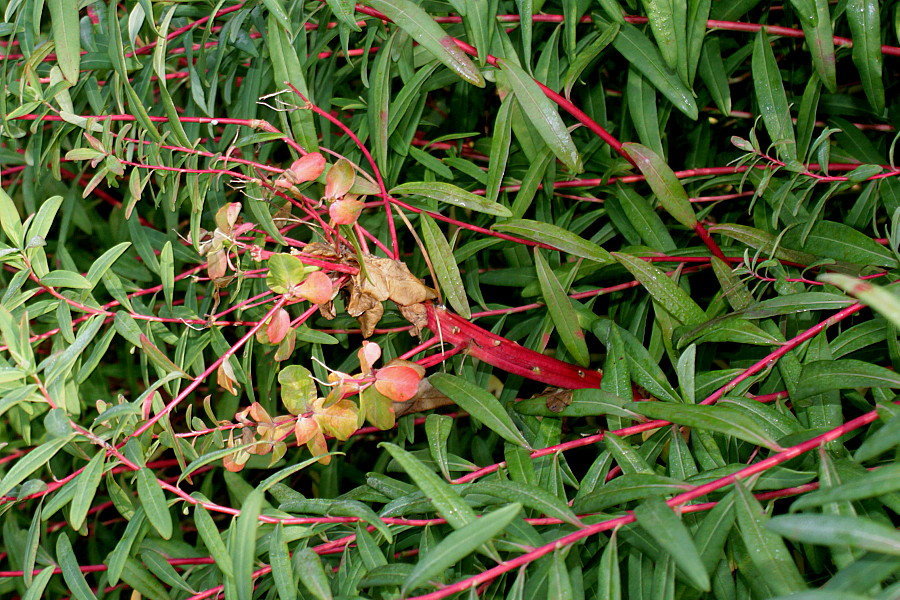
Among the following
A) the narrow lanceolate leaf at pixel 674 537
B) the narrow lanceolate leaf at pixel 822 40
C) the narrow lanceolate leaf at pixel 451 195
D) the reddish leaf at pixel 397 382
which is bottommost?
the reddish leaf at pixel 397 382

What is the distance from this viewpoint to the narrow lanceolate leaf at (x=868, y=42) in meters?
0.64

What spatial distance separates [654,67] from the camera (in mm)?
693

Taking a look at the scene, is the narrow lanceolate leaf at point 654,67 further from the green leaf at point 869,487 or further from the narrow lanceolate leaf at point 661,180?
the green leaf at point 869,487

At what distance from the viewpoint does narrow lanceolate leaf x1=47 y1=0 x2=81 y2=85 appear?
0.61 metres

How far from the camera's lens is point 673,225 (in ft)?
2.67

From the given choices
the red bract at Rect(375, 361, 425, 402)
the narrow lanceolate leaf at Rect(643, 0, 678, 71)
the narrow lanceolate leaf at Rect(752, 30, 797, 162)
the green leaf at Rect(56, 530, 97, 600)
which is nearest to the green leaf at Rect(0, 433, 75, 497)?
the green leaf at Rect(56, 530, 97, 600)

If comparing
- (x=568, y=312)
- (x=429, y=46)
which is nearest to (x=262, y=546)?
(x=568, y=312)

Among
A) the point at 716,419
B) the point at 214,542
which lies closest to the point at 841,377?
the point at 716,419

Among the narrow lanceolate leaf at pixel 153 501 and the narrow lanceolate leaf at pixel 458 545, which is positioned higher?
the narrow lanceolate leaf at pixel 458 545

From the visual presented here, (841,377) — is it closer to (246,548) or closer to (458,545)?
(458,545)

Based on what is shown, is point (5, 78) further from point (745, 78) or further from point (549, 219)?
point (745, 78)

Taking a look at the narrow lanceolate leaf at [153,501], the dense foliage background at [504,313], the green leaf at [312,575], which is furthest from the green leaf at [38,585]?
the green leaf at [312,575]

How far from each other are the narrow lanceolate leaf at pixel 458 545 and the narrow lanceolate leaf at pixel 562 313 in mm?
291

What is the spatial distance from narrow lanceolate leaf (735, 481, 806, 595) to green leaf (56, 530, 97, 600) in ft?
1.73
